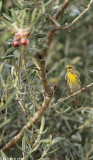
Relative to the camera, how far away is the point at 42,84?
1659 millimetres

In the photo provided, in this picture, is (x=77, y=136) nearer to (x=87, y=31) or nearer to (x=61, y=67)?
(x=61, y=67)

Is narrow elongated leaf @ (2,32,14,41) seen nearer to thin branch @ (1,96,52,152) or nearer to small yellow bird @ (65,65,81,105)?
thin branch @ (1,96,52,152)

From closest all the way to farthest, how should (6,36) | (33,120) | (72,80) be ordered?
(6,36) → (33,120) → (72,80)

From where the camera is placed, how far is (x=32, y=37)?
1411 mm

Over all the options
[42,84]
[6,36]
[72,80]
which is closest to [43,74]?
[42,84]

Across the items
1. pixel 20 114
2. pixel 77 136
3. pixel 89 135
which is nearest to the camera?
pixel 20 114

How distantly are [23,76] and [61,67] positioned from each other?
1.83m

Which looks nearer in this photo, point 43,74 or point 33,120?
point 43,74

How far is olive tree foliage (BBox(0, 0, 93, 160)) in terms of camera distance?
138 cm

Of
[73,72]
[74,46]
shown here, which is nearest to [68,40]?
[74,46]

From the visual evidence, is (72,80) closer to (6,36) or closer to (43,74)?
(43,74)

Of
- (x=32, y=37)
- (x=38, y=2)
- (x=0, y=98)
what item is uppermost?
(x=38, y=2)

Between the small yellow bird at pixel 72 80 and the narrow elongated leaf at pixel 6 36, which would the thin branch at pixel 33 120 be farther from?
the small yellow bird at pixel 72 80

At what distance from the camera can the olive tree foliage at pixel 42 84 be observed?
138cm
